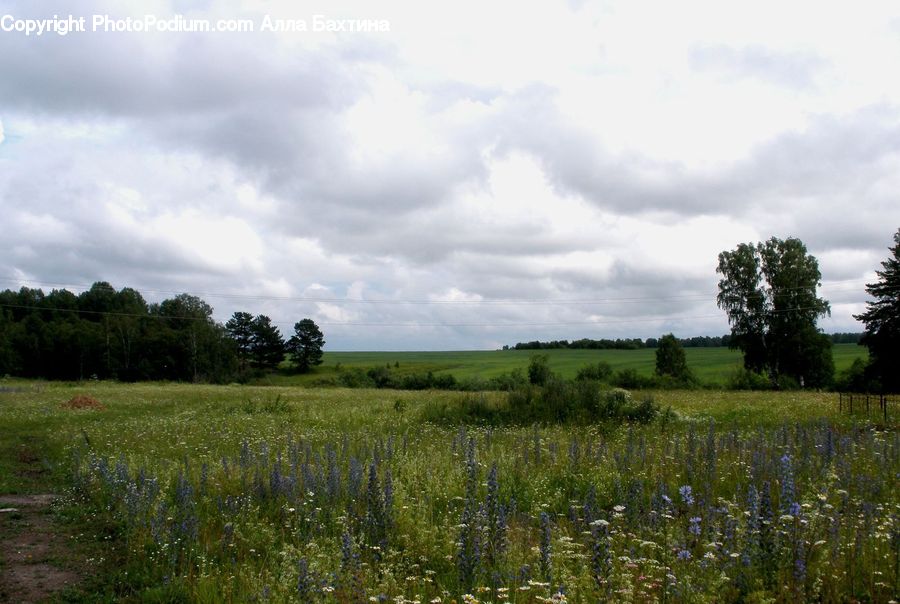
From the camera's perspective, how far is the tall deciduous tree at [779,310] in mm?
58344

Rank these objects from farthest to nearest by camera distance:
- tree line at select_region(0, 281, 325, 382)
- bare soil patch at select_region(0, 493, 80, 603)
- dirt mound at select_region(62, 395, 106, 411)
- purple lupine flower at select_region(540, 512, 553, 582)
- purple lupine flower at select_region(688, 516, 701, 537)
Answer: tree line at select_region(0, 281, 325, 382), dirt mound at select_region(62, 395, 106, 411), bare soil patch at select_region(0, 493, 80, 603), purple lupine flower at select_region(688, 516, 701, 537), purple lupine flower at select_region(540, 512, 553, 582)

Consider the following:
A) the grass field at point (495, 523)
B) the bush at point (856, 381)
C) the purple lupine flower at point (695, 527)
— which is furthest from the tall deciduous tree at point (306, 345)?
the purple lupine flower at point (695, 527)

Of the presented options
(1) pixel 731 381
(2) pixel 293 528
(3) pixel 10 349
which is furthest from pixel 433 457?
(3) pixel 10 349

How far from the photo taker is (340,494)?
9.52m

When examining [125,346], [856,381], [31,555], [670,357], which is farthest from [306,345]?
[31,555]

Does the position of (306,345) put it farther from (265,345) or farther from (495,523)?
(495,523)

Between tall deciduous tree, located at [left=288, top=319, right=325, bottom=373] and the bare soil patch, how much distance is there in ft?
322

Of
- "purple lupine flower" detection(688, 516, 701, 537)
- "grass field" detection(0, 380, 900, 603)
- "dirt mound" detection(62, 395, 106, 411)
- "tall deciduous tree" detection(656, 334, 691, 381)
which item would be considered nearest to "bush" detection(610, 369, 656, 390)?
"tall deciduous tree" detection(656, 334, 691, 381)

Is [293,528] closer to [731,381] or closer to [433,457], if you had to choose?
[433,457]

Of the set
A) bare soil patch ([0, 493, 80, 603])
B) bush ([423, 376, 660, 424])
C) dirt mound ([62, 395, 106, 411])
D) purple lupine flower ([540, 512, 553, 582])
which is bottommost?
dirt mound ([62, 395, 106, 411])

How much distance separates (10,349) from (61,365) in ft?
23.5

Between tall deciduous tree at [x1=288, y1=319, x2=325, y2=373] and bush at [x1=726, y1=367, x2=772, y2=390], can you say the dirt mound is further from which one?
tall deciduous tree at [x1=288, y1=319, x2=325, y2=373]

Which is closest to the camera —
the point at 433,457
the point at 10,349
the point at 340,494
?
the point at 340,494

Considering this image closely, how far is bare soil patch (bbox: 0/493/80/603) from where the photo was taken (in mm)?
7141
